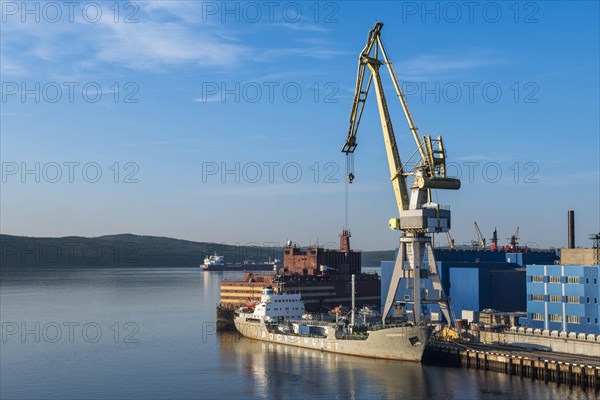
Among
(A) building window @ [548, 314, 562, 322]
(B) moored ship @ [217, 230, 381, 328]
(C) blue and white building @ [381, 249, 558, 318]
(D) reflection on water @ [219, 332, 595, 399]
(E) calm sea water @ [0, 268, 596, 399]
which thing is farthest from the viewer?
(B) moored ship @ [217, 230, 381, 328]

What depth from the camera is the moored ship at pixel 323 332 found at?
6112 cm

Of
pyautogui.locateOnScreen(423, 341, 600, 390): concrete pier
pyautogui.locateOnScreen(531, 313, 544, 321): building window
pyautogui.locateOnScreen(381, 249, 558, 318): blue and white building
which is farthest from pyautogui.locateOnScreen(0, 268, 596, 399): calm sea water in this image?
pyautogui.locateOnScreen(381, 249, 558, 318): blue and white building

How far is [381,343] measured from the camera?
205ft

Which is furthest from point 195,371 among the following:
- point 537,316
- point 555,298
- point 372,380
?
point 555,298

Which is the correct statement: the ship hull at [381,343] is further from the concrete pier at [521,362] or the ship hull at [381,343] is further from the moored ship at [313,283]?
the moored ship at [313,283]

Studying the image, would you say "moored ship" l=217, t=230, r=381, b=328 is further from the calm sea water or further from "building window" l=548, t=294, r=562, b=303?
"building window" l=548, t=294, r=562, b=303

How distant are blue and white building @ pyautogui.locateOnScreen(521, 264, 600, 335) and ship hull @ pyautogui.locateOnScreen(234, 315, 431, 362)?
13548 mm

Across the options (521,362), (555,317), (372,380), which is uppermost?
(555,317)

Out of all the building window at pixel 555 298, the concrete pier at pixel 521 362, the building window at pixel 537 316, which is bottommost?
the concrete pier at pixel 521 362

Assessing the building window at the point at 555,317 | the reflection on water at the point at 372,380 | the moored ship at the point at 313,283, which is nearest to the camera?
the reflection on water at the point at 372,380

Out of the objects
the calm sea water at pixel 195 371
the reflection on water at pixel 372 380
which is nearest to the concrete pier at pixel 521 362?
the reflection on water at pixel 372 380

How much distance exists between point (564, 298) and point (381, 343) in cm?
1729

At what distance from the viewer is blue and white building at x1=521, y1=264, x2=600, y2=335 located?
62.6 metres

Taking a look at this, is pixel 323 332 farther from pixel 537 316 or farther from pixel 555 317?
pixel 555 317
